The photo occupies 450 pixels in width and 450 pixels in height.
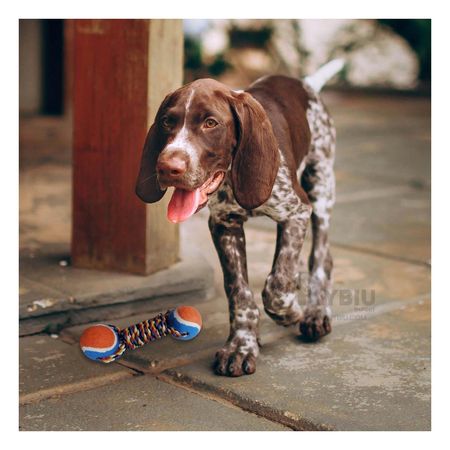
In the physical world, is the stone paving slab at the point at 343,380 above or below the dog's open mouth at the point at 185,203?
below

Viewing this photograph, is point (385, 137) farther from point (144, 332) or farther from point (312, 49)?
point (144, 332)

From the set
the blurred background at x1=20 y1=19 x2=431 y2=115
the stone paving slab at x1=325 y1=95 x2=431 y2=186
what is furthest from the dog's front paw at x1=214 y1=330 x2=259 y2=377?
the blurred background at x1=20 y1=19 x2=431 y2=115

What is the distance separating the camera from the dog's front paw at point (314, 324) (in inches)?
179

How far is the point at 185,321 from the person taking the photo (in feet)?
14.1

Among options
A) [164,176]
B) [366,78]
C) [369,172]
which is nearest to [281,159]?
[164,176]

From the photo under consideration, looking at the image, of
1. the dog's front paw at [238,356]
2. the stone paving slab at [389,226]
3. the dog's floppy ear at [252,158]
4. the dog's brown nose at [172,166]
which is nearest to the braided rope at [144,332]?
the dog's front paw at [238,356]

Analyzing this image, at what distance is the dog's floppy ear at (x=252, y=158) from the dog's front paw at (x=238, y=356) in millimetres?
674

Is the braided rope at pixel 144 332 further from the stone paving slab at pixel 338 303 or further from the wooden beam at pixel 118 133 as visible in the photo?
the wooden beam at pixel 118 133

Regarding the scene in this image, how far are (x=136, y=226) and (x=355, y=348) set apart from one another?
4.76 ft

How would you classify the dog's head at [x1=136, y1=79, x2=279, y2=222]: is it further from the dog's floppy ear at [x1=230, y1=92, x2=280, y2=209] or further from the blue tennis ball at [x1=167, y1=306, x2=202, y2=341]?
the blue tennis ball at [x1=167, y1=306, x2=202, y2=341]

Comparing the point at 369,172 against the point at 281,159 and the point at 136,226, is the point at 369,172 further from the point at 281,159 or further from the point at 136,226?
the point at 281,159

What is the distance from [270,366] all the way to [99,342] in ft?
2.61

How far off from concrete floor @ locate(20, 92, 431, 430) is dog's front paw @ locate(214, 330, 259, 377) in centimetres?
5

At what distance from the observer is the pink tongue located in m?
3.64
